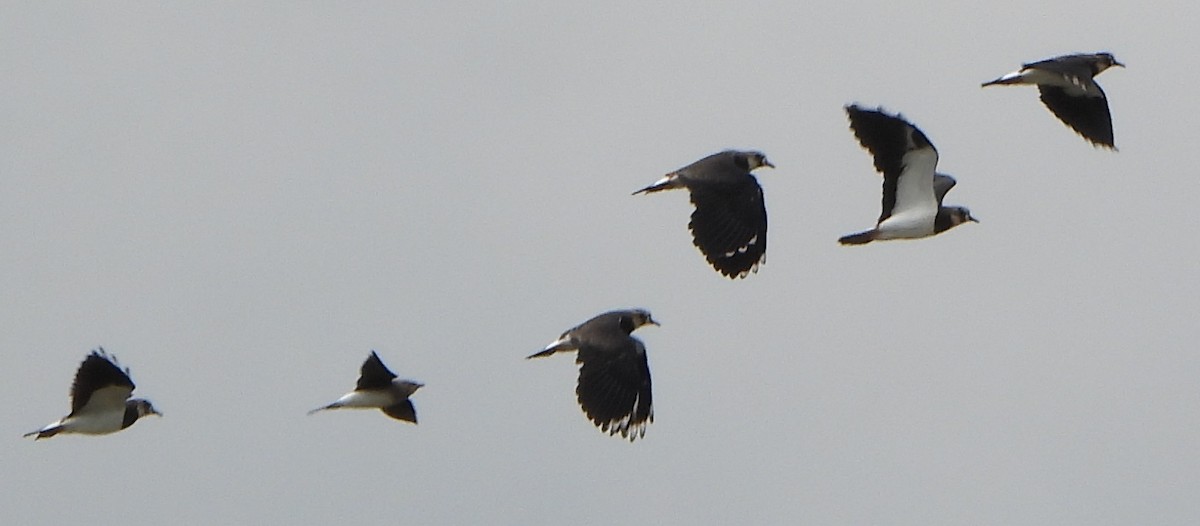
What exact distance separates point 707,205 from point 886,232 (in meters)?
1.93

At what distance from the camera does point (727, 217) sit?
103 ft

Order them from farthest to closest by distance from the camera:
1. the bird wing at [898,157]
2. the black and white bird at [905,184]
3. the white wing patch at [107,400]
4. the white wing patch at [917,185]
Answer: the white wing patch at [107,400]
the white wing patch at [917,185]
the black and white bird at [905,184]
the bird wing at [898,157]

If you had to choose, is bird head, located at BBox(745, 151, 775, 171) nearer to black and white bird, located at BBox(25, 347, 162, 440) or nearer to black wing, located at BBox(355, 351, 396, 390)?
black wing, located at BBox(355, 351, 396, 390)

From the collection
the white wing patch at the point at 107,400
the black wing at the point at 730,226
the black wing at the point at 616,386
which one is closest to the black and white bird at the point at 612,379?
the black wing at the point at 616,386

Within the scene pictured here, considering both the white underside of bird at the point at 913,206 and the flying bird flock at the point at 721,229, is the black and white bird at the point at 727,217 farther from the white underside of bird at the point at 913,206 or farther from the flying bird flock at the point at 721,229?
the white underside of bird at the point at 913,206

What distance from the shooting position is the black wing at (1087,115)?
32.0 metres

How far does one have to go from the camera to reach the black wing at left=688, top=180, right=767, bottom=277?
102ft

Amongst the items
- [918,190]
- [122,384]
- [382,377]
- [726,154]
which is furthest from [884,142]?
[122,384]

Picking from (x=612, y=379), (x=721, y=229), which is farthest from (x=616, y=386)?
(x=721, y=229)

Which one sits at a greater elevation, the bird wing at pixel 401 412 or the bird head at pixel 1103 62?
the bird head at pixel 1103 62

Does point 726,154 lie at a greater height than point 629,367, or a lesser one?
greater

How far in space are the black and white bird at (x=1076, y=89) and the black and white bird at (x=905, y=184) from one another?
1.52m

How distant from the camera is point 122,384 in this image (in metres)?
31.8

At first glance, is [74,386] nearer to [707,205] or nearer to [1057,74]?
[707,205]
